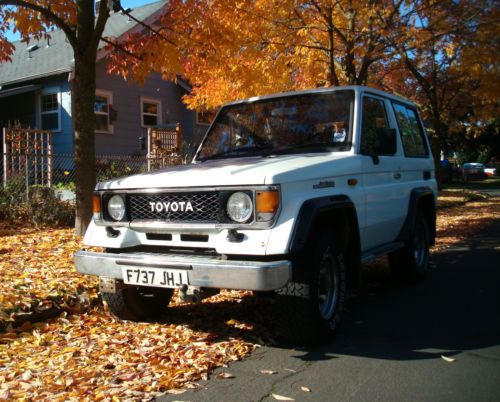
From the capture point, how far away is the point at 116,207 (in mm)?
4176

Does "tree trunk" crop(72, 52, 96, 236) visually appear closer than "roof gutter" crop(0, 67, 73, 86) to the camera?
Yes

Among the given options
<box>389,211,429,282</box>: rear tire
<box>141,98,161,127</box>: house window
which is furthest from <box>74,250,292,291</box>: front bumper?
<box>141,98,161,127</box>: house window

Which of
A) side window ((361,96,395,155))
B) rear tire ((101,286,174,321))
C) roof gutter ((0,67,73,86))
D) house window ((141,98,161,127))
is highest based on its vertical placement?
roof gutter ((0,67,73,86))

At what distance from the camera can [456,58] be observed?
55.9ft

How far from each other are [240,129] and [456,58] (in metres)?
14.1

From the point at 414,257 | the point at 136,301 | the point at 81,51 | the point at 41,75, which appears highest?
the point at 41,75

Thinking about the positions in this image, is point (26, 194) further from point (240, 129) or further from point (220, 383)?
point (220, 383)

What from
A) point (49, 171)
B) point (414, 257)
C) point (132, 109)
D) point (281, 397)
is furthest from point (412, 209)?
point (132, 109)

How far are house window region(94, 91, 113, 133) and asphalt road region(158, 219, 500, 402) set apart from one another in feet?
44.7

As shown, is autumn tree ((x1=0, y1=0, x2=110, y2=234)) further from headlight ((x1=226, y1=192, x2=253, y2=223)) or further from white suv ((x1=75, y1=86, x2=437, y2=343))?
headlight ((x1=226, y1=192, x2=253, y2=223))

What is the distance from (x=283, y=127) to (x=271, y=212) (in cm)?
165

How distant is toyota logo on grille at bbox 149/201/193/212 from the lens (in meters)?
3.80

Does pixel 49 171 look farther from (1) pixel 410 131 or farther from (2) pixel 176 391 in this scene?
(2) pixel 176 391

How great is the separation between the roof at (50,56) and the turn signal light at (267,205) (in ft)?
45.5
